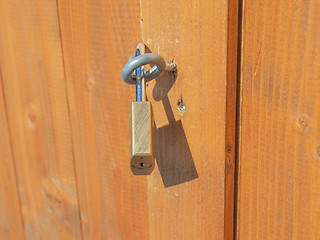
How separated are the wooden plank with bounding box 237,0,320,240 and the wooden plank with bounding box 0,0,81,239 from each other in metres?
0.47

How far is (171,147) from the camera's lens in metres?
0.60

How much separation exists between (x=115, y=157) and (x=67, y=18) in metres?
0.31

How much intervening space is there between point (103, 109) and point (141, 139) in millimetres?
287

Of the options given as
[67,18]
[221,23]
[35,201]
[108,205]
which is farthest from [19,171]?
[221,23]

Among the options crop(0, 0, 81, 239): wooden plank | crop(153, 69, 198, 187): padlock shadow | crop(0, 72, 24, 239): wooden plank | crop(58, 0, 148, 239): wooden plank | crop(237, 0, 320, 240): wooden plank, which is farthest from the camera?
crop(0, 72, 24, 239): wooden plank

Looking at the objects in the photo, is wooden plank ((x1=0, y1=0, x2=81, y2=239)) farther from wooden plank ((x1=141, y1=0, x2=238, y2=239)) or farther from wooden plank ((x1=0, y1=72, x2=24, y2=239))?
wooden plank ((x1=141, y1=0, x2=238, y2=239))

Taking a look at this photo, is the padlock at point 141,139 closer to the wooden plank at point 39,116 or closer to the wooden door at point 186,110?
the wooden door at point 186,110

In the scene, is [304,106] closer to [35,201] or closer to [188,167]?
[188,167]

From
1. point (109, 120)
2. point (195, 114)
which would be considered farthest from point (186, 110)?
point (109, 120)

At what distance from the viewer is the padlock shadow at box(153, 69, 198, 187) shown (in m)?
0.58

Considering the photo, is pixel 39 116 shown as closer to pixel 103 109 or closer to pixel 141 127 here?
pixel 103 109

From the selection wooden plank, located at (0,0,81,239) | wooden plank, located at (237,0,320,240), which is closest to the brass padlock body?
wooden plank, located at (237,0,320,240)

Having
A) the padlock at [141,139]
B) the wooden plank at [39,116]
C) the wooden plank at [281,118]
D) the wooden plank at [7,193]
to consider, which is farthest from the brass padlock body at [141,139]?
the wooden plank at [7,193]

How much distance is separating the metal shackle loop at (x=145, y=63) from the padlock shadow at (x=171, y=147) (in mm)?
41
